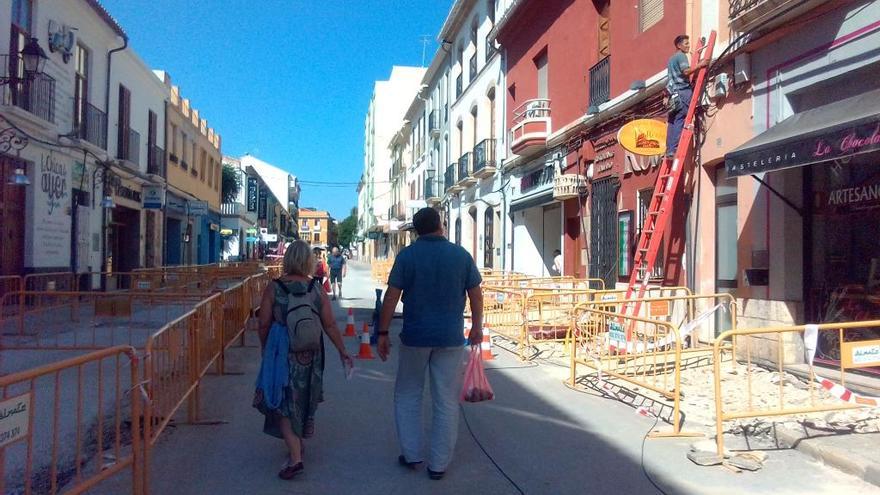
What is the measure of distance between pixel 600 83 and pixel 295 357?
1056 cm

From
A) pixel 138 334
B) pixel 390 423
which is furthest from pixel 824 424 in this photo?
pixel 138 334

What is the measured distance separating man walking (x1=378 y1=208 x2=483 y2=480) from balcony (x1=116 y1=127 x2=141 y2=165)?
58.6 ft

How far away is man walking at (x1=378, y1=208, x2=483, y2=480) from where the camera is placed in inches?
180

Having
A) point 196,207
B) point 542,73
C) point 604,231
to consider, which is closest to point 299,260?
point 604,231

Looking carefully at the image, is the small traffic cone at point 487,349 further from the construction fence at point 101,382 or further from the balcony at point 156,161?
the balcony at point 156,161

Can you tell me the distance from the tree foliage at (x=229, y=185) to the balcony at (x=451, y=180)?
18.2 meters

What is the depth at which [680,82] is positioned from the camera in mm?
9820

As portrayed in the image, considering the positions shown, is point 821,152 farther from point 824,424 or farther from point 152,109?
point 152,109

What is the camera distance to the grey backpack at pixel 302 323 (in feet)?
14.7

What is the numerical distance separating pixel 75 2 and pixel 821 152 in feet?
54.5

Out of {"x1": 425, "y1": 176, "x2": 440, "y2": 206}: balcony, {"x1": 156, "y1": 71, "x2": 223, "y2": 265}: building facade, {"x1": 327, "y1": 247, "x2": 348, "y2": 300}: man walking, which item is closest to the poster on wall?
{"x1": 327, "y1": 247, "x2": 348, "y2": 300}: man walking

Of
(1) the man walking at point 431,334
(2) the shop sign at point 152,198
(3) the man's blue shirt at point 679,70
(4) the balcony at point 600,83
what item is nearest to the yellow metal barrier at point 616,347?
(1) the man walking at point 431,334

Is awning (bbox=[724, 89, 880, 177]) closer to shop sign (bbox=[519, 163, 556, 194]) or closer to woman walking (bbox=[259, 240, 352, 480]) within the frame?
woman walking (bbox=[259, 240, 352, 480])

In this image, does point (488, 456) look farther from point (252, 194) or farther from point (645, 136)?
point (252, 194)
